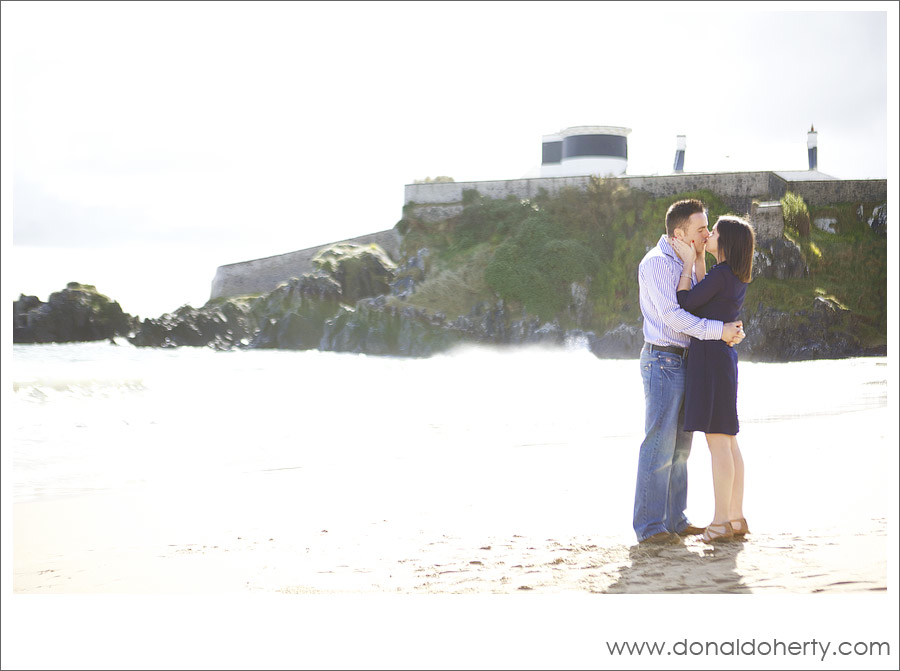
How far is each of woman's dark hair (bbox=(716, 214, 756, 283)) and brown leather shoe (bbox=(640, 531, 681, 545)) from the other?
2.77 feet

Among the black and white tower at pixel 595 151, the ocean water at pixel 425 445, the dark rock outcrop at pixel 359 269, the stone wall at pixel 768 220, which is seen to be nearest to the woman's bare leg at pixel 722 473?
the ocean water at pixel 425 445

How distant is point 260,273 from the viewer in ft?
91.6

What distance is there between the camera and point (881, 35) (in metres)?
5.95

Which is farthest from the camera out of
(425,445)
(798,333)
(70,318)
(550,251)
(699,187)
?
(550,251)

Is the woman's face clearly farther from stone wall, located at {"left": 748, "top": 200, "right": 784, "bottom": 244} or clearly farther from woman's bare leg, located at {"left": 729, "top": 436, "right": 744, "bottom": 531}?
stone wall, located at {"left": 748, "top": 200, "right": 784, "bottom": 244}

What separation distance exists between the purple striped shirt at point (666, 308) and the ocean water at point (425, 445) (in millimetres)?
688

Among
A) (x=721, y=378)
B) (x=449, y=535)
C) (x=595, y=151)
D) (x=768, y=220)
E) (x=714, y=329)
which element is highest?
(x=595, y=151)

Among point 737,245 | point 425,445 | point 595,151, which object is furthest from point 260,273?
point 737,245

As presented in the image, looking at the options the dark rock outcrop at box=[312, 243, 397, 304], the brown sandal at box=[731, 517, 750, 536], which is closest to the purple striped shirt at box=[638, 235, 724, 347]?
the brown sandal at box=[731, 517, 750, 536]

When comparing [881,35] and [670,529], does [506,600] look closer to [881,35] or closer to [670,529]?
[670,529]

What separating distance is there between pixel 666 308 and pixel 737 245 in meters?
0.32

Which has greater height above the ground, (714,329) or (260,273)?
(260,273)

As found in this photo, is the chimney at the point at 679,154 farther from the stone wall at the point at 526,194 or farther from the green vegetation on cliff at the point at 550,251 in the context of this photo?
the green vegetation on cliff at the point at 550,251

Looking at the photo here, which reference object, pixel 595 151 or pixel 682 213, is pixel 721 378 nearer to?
pixel 682 213
